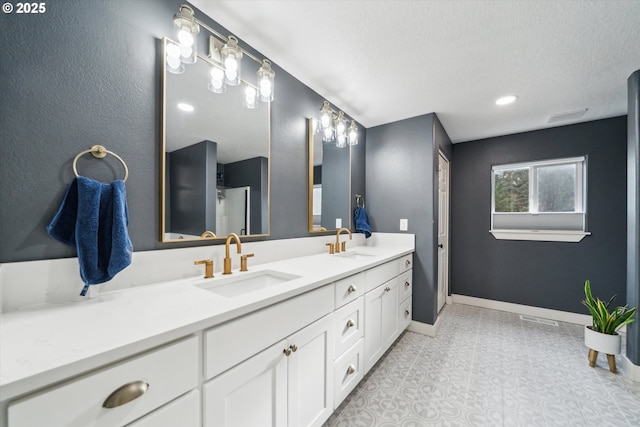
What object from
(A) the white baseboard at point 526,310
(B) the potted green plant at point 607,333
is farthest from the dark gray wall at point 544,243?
(B) the potted green plant at point 607,333

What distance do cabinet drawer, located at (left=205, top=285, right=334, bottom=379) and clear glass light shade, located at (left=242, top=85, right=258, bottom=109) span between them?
121 cm

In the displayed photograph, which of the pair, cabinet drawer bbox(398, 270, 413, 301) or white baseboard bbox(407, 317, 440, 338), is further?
white baseboard bbox(407, 317, 440, 338)

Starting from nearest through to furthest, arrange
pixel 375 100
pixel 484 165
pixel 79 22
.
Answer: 1. pixel 79 22
2. pixel 375 100
3. pixel 484 165

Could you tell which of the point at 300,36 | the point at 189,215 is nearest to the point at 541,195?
the point at 300,36

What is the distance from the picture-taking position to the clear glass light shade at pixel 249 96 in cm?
149

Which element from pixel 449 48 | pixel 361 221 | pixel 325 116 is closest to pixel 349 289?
pixel 361 221

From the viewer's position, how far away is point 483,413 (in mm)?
1425

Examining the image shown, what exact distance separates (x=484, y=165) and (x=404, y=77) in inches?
83.7

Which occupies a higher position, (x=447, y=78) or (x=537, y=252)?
(x=447, y=78)

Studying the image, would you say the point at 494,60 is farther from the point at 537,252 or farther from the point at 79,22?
the point at 537,252

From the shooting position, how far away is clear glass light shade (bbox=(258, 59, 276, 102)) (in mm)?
1466

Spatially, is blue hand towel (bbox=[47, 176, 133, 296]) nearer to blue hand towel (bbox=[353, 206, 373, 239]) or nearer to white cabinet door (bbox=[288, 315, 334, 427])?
white cabinet door (bbox=[288, 315, 334, 427])

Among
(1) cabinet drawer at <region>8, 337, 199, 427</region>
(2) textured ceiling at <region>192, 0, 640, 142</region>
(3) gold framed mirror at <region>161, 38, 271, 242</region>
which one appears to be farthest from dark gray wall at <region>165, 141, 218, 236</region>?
(2) textured ceiling at <region>192, 0, 640, 142</region>

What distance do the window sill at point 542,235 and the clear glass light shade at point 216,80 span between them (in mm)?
3490
